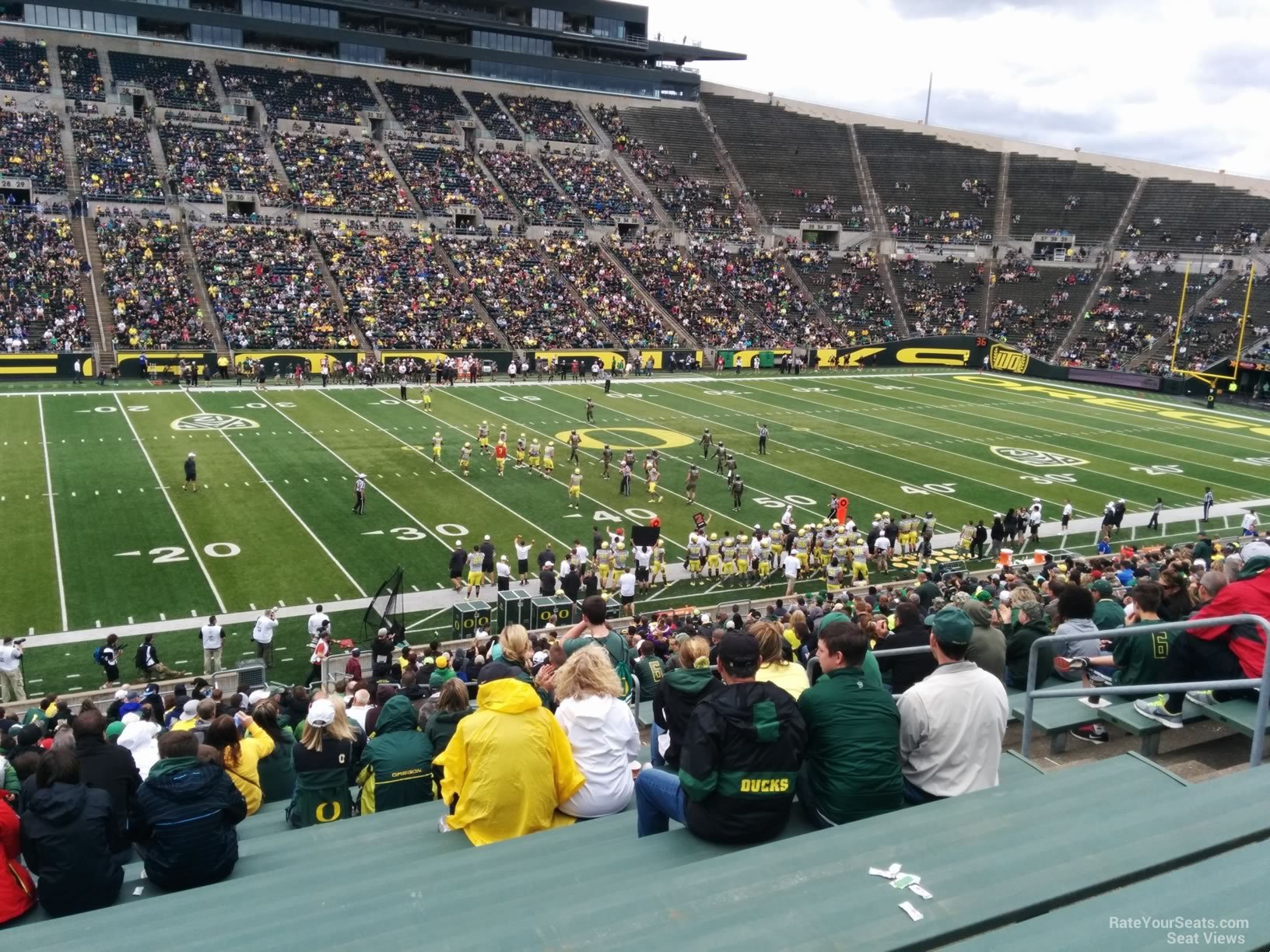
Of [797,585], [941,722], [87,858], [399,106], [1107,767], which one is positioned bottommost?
[797,585]

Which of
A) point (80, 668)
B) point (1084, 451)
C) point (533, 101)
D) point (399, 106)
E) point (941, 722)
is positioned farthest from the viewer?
point (533, 101)

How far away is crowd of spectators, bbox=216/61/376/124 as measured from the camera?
198 ft

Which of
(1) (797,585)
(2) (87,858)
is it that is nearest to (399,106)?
(1) (797,585)

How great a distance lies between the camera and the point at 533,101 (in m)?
70.0

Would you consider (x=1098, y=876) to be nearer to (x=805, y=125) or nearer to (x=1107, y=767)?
(x=1107, y=767)

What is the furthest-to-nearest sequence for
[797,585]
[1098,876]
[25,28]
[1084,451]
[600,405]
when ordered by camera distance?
[25,28]
[600,405]
[1084,451]
[797,585]
[1098,876]

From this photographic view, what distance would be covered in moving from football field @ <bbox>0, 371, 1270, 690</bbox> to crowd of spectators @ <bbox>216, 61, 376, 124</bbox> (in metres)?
28.3

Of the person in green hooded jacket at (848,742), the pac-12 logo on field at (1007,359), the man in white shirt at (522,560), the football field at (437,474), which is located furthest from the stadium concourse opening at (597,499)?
the pac-12 logo on field at (1007,359)

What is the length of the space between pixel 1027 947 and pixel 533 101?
7290cm

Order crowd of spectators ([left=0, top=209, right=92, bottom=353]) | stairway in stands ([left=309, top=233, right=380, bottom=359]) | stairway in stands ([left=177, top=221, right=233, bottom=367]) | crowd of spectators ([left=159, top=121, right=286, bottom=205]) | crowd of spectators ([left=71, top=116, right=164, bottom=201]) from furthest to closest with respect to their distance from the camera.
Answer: crowd of spectators ([left=159, top=121, right=286, bottom=205]) → crowd of spectators ([left=71, top=116, right=164, bottom=201]) → stairway in stands ([left=309, top=233, right=380, bottom=359]) → stairway in stands ([left=177, top=221, right=233, bottom=367]) → crowd of spectators ([left=0, top=209, right=92, bottom=353])

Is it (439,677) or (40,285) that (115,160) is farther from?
(439,677)

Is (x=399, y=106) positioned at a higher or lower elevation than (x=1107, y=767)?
higher

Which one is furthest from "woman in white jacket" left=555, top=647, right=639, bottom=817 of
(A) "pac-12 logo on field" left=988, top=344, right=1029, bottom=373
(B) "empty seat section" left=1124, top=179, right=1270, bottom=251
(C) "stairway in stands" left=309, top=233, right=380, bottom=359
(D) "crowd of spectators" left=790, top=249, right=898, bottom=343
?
(B) "empty seat section" left=1124, top=179, right=1270, bottom=251

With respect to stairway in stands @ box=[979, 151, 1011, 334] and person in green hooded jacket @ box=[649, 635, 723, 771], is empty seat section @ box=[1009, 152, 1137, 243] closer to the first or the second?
stairway in stands @ box=[979, 151, 1011, 334]
